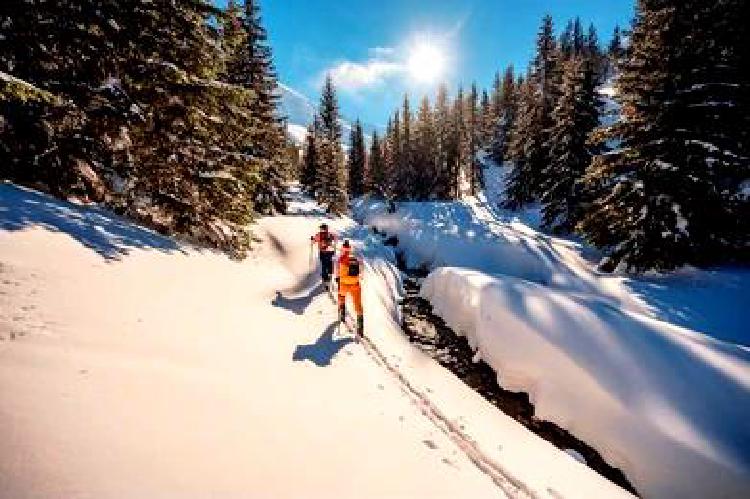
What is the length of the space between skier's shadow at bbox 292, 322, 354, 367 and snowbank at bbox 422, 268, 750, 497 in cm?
436

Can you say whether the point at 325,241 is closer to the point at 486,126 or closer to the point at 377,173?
the point at 377,173

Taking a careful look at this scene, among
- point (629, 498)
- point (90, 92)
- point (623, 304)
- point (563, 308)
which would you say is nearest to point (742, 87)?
point (623, 304)

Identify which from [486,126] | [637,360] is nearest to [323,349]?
[637,360]

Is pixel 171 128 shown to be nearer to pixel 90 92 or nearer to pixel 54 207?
pixel 90 92

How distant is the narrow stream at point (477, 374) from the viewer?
10133mm

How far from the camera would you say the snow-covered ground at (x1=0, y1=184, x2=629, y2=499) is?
4699 millimetres

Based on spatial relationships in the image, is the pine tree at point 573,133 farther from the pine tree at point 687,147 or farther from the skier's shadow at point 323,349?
the skier's shadow at point 323,349

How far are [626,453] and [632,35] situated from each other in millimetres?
19276

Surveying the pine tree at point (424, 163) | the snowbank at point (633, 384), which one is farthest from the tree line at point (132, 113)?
the pine tree at point (424, 163)

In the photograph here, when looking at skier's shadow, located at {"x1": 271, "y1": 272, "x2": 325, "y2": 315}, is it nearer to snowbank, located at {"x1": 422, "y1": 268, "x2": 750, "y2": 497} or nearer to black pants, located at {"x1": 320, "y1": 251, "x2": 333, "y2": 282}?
black pants, located at {"x1": 320, "y1": 251, "x2": 333, "y2": 282}

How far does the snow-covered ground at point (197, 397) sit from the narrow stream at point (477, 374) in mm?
954

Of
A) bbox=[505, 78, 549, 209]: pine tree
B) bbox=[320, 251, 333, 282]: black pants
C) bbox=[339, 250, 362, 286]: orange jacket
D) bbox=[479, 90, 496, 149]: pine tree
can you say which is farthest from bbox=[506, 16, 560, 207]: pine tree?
bbox=[479, 90, 496, 149]: pine tree

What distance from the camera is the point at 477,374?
555 inches

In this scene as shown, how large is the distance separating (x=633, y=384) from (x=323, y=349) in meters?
6.10
